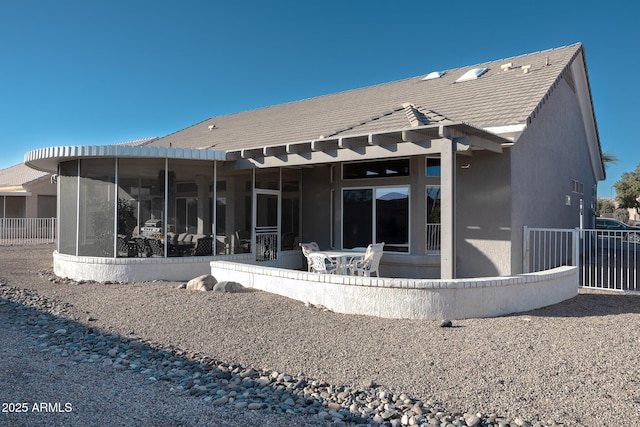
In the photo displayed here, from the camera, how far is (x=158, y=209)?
10789mm

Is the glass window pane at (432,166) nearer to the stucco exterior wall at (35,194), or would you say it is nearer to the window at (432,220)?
the window at (432,220)

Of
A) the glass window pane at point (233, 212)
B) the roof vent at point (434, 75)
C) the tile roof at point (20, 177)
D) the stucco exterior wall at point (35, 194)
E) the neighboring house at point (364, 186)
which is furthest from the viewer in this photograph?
the tile roof at point (20, 177)

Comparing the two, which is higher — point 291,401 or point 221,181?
point 221,181

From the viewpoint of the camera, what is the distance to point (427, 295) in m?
6.92

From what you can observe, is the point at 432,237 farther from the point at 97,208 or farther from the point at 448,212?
the point at 97,208

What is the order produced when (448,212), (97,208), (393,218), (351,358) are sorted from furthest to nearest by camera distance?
(393,218) → (97,208) → (448,212) → (351,358)

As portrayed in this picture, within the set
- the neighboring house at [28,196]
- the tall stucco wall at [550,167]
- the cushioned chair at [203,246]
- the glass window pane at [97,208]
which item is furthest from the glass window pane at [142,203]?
the neighboring house at [28,196]

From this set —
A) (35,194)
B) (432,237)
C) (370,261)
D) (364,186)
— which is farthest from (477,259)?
(35,194)

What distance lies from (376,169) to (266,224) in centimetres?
349

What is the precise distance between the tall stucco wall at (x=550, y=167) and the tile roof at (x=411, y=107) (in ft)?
2.33

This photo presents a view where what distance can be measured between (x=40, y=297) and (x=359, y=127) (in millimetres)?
7912

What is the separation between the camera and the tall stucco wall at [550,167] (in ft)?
32.4

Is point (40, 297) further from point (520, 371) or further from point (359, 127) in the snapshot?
point (520, 371)

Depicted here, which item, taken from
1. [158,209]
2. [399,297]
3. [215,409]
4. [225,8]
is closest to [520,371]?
[399,297]
